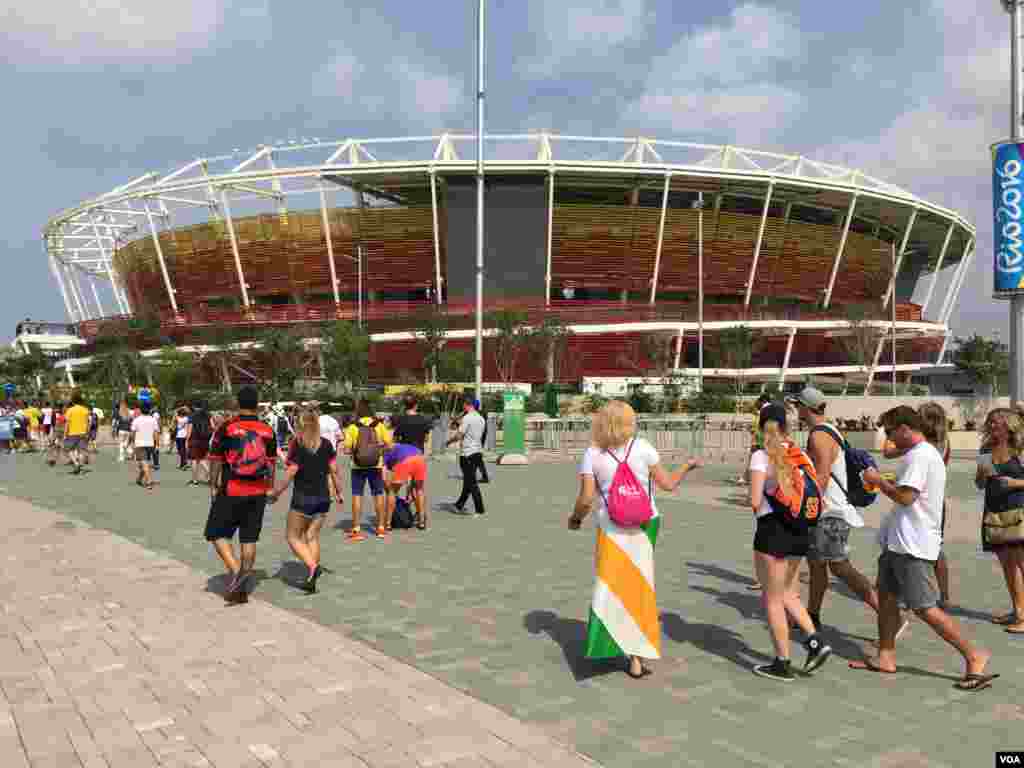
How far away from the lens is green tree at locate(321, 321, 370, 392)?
4341 centimetres

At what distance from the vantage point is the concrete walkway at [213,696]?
12.4 ft

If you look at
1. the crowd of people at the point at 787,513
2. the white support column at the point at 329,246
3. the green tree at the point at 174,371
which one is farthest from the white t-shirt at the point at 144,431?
the green tree at the point at 174,371

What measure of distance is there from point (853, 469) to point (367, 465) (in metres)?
6.09

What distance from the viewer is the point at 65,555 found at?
871 centimetres

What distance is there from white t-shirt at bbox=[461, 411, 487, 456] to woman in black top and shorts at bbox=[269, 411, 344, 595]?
4.58 m

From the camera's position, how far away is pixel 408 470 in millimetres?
10219

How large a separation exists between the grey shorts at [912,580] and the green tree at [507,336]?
38788 mm

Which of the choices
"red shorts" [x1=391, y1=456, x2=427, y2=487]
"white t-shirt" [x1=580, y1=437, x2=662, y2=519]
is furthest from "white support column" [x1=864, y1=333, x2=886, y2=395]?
"white t-shirt" [x1=580, y1=437, x2=662, y2=519]

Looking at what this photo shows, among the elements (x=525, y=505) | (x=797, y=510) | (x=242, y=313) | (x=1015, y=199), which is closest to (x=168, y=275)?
(x=242, y=313)

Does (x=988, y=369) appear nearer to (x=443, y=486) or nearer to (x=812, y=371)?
(x=812, y=371)

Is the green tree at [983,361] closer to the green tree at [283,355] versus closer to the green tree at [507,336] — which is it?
the green tree at [507,336]

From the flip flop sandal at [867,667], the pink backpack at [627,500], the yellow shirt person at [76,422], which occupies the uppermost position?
the pink backpack at [627,500]

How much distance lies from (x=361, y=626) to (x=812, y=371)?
51.2 metres

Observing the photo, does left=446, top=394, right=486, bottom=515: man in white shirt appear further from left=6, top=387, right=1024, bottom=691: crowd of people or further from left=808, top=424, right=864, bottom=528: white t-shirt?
left=808, top=424, right=864, bottom=528: white t-shirt
